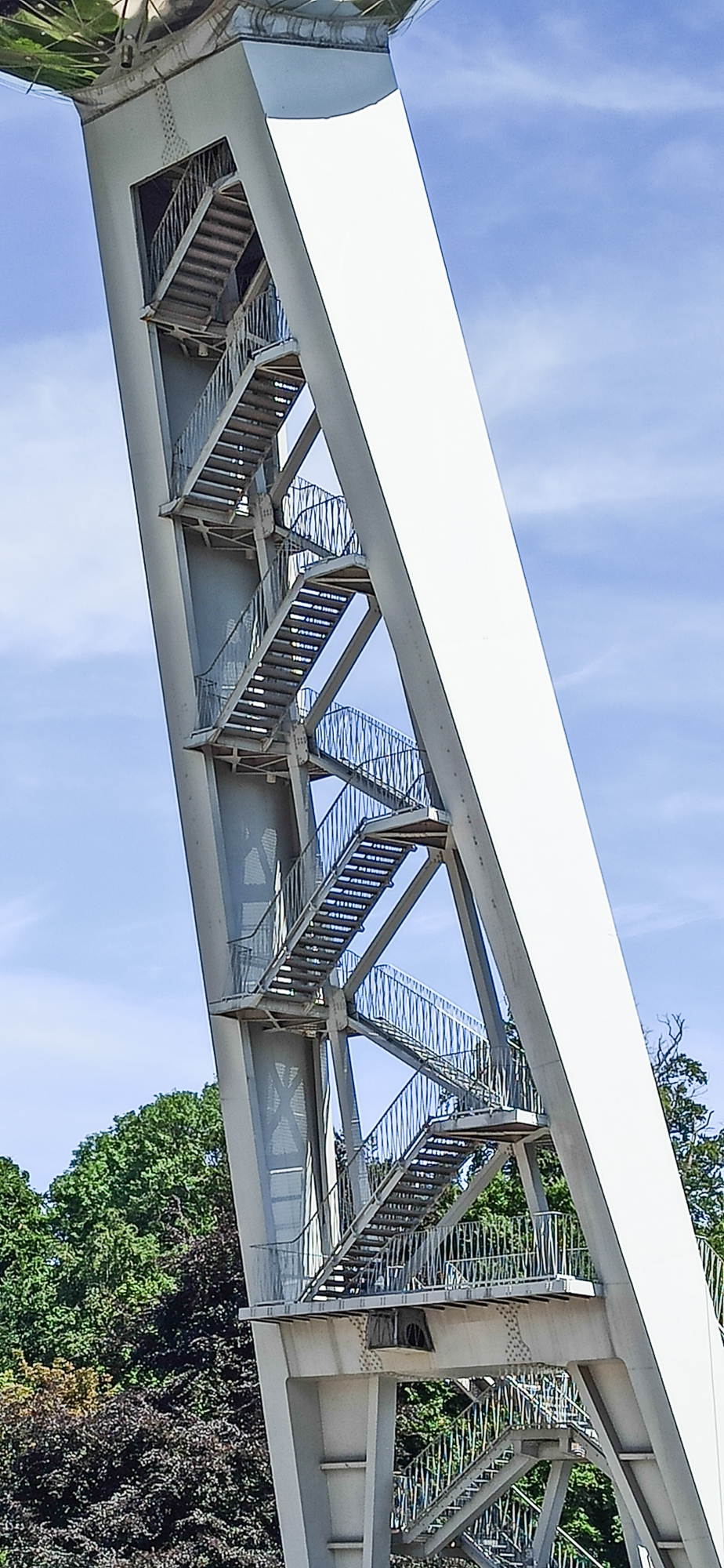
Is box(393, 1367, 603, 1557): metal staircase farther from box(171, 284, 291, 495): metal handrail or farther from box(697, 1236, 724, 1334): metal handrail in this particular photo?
box(171, 284, 291, 495): metal handrail

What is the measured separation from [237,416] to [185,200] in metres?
2.82

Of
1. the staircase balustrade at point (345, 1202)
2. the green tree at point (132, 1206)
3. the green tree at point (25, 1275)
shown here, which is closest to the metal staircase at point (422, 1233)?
the staircase balustrade at point (345, 1202)

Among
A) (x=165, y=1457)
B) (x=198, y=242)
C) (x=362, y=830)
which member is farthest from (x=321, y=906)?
(x=165, y=1457)

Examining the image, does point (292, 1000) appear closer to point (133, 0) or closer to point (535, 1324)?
point (535, 1324)

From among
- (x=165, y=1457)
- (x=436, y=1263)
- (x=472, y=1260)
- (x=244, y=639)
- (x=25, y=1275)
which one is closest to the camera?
(x=472, y=1260)

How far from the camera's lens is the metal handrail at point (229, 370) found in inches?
1039

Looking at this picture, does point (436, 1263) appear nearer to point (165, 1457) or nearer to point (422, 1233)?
point (422, 1233)

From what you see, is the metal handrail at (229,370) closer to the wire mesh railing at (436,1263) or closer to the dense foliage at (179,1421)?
the wire mesh railing at (436,1263)

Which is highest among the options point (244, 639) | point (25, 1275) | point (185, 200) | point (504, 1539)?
point (185, 200)

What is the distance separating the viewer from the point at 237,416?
26.2 m

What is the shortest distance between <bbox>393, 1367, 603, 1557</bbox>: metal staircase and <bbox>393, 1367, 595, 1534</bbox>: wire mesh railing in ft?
0.04

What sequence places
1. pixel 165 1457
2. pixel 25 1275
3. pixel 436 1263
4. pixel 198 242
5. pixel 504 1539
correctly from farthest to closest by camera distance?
pixel 25 1275 < pixel 165 1457 < pixel 504 1539 < pixel 198 242 < pixel 436 1263

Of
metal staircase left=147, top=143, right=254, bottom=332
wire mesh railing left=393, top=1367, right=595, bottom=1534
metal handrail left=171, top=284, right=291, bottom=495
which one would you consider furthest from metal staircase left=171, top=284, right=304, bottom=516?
wire mesh railing left=393, top=1367, right=595, bottom=1534

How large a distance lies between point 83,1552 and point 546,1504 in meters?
9.93
